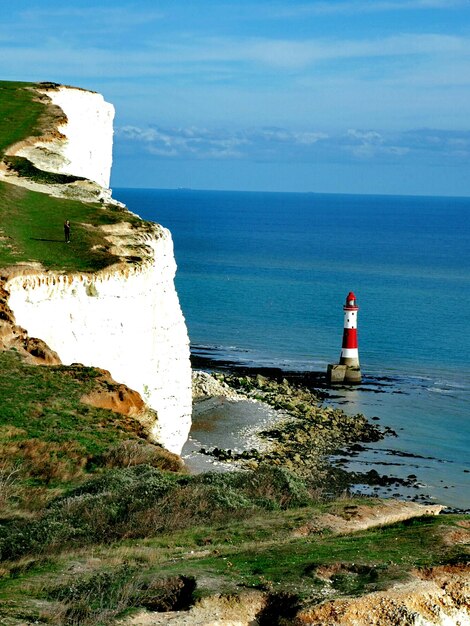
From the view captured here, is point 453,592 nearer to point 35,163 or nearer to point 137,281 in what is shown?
point 137,281

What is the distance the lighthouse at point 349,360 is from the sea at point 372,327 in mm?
1139

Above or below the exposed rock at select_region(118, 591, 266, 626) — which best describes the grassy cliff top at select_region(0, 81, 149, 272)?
above

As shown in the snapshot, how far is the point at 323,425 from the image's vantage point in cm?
4500

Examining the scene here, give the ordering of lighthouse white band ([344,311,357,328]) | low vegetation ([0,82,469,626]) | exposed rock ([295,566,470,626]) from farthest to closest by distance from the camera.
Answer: lighthouse white band ([344,311,357,328]) → low vegetation ([0,82,469,626]) → exposed rock ([295,566,470,626])

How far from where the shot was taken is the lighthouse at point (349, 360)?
5500 centimetres

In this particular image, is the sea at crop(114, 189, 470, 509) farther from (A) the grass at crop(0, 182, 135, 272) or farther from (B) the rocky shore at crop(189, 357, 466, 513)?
(A) the grass at crop(0, 182, 135, 272)

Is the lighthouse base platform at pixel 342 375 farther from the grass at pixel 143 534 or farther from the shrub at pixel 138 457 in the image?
the shrub at pixel 138 457

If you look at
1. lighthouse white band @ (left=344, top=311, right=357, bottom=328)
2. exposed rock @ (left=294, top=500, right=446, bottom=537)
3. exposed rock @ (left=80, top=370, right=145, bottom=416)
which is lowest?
exposed rock @ (left=294, top=500, right=446, bottom=537)

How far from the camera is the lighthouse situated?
180ft

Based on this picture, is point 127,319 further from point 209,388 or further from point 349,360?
point 349,360

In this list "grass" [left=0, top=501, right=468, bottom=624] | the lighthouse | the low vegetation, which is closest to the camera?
"grass" [left=0, top=501, right=468, bottom=624]

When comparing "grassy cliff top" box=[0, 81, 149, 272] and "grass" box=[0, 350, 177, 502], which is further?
"grassy cliff top" box=[0, 81, 149, 272]

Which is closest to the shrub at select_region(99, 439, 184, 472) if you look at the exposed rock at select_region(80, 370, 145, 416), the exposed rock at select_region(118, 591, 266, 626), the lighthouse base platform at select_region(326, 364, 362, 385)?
the exposed rock at select_region(80, 370, 145, 416)

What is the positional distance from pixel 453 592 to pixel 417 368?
47.6 m
